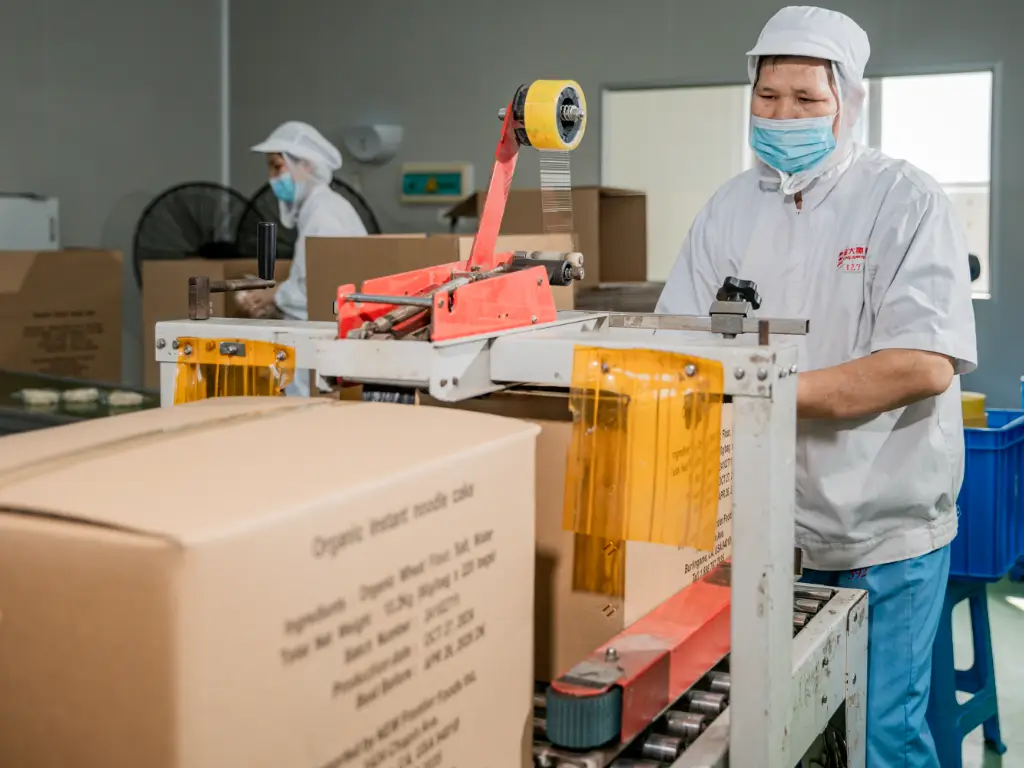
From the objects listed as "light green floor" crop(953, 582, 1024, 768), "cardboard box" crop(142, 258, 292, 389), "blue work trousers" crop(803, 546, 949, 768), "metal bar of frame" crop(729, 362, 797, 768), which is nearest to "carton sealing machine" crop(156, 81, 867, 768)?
"metal bar of frame" crop(729, 362, 797, 768)

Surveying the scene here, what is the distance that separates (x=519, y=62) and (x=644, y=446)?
4.26 m

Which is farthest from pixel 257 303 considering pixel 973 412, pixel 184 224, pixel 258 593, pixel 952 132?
pixel 258 593

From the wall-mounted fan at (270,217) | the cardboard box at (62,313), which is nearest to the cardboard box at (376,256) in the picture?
the cardboard box at (62,313)

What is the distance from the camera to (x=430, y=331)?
36.7 inches

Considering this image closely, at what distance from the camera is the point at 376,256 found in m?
2.62

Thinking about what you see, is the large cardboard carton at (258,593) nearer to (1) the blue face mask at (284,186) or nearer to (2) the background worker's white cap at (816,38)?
(2) the background worker's white cap at (816,38)

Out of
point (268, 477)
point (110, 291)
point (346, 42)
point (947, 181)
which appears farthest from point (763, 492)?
point (346, 42)

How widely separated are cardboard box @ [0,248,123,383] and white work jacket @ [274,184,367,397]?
0.62 meters

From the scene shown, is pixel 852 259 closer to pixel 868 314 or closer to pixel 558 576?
Result: pixel 868 314

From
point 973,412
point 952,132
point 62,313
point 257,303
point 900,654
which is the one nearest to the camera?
point 900,654

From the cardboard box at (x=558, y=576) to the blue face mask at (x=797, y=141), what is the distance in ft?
2.41

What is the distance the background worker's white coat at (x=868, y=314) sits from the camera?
1494 mm

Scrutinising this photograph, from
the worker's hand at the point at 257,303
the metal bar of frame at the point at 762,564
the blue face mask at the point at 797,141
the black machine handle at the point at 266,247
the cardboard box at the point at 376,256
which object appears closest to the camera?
the metal bar of frame at the point at 762,564

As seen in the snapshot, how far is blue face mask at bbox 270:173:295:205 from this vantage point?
4016 mm
